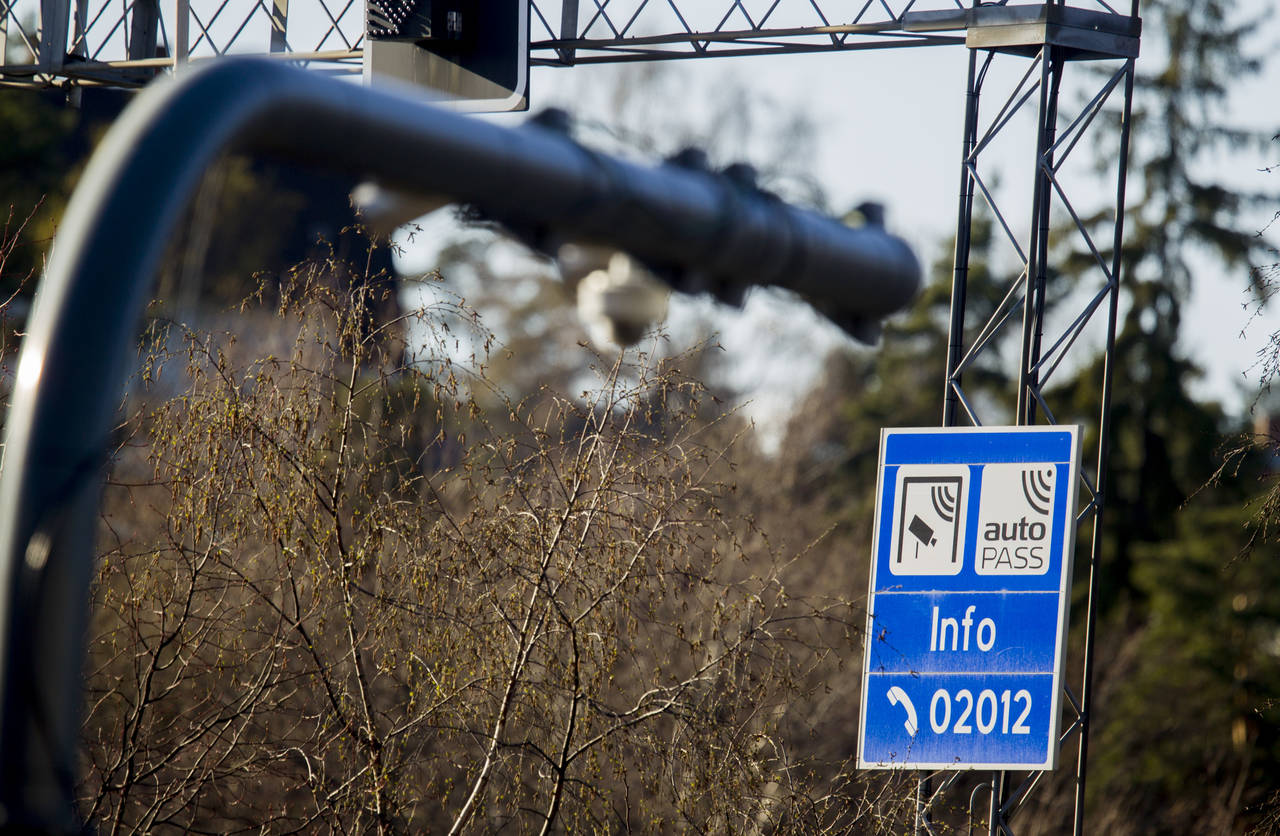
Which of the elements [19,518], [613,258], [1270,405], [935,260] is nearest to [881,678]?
[613,258]

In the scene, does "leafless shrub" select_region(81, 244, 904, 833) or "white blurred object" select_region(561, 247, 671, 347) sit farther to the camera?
"leafless shrub" select_region(81, 244, 904, 833)

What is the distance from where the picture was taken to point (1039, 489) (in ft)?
29.2

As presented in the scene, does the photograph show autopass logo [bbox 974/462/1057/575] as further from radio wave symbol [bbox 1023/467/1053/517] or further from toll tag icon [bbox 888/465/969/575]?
toll tag icon [bbox 888/465/969/575]

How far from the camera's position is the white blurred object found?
10.5 feet

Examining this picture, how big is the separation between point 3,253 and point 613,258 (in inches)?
245

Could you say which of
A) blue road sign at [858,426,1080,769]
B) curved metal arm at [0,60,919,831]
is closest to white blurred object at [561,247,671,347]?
curved metal arm at [0,60,919,831]

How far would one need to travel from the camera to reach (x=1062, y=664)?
858 cm

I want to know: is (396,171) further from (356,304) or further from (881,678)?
(881,678)

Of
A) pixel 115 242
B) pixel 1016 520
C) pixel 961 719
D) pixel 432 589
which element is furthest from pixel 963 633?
pixel 115 242

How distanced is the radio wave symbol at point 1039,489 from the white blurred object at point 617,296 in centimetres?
584

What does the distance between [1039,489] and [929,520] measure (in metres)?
0.60

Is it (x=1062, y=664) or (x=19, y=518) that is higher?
(x=19, y=518)

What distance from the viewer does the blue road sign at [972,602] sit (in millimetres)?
8703

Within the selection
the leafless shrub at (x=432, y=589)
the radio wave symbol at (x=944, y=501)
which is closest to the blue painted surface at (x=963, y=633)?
the leafless shrub at (x=432, y=589)
